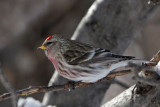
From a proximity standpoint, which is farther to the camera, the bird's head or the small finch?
the bird's head

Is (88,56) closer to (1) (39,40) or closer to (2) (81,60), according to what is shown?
(2) (81,60)

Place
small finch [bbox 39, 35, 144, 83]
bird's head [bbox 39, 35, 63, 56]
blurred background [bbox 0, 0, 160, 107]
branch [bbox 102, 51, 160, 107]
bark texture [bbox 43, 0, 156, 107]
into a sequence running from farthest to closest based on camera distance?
blurred background [bbox 0, 0, 160, 107] < bark texture [bbox 43, 0, 156, 107] < bird's head [bbox 39, 35, 63, 56] < small finch [bbox 39, 35, 144, 83] < branch [bbox 102, 51, 160, 107]

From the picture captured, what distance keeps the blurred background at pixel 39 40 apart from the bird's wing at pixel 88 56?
6.48 feet

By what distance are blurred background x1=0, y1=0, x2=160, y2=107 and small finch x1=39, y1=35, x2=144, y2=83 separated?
6.12 ft

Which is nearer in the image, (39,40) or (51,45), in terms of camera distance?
(51,45)

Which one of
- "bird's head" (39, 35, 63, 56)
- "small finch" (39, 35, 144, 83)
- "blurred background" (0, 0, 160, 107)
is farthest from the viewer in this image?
"blurred background" (0, 0, 160, 107)

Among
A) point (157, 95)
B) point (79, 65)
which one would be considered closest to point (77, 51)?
point (79, 65)

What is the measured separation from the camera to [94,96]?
2.50 m

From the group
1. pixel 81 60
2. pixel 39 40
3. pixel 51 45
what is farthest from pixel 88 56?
pixel 39 40

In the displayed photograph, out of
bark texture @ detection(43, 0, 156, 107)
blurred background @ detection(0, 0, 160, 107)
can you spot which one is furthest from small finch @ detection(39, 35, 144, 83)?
blurred background @ detection(0, 0, 160, 107)

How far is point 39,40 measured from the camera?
4.32 meters

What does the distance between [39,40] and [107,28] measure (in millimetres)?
2045

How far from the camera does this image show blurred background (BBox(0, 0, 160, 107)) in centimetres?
410

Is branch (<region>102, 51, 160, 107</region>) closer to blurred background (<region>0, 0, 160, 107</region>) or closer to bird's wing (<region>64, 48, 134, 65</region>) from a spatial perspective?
bird's wing (<region>64, 48, 134, 65</region>)
